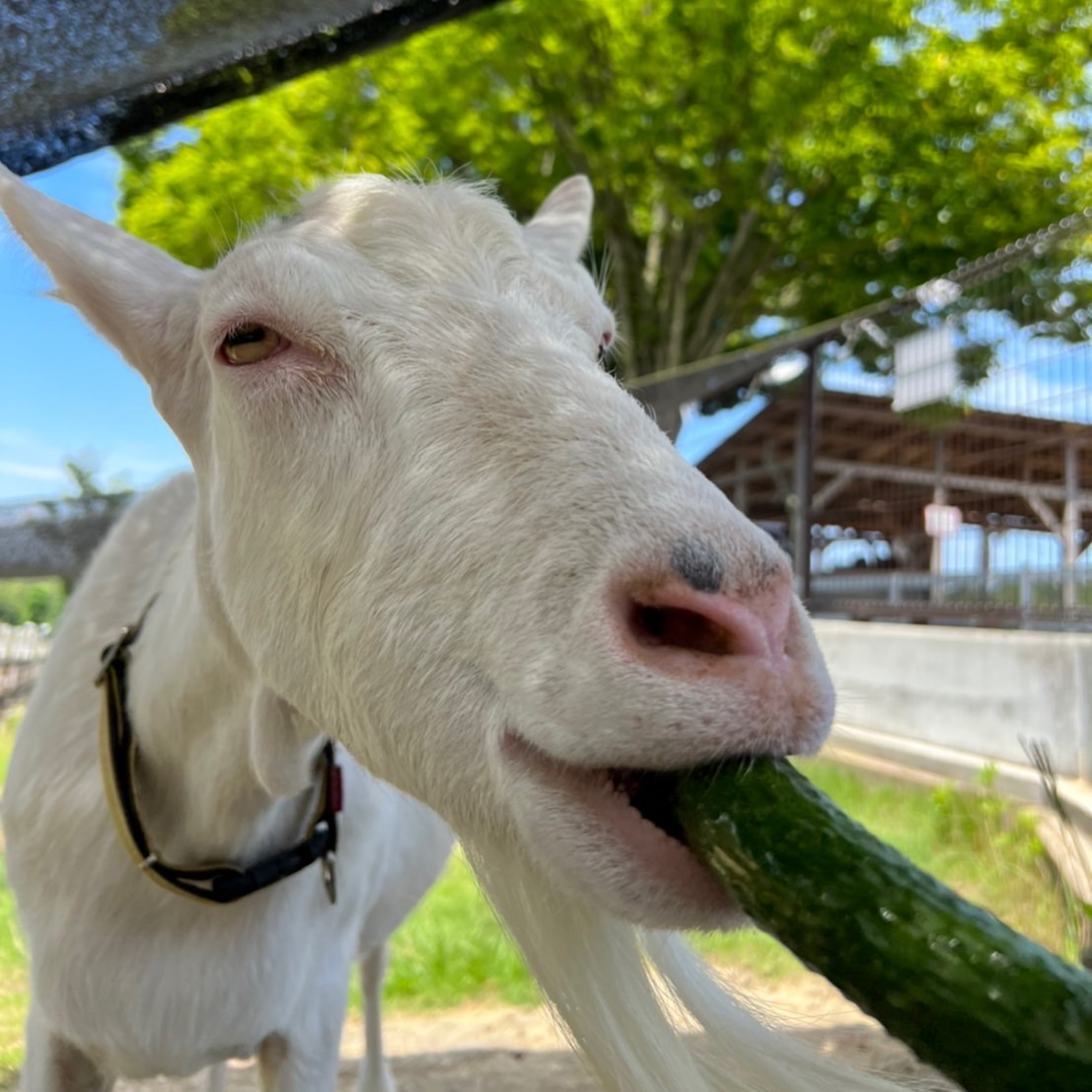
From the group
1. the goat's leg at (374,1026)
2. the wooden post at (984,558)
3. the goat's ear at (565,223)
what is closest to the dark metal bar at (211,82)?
the goat's ear at (565,223)

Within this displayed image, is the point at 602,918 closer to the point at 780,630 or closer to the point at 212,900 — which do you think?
the point at 780,630

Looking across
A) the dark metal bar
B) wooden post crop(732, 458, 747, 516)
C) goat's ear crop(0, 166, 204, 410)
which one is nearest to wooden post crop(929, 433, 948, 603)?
wooden post crop(732, 458, 747, 516)

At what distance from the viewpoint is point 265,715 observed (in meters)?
1.72

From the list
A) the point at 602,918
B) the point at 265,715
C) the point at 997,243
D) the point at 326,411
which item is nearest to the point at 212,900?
the point at 265,715

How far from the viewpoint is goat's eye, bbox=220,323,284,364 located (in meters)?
1.57

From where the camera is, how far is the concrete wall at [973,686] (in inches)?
206

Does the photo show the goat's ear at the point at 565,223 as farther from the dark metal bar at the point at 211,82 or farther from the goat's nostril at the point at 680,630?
the goat's nostril at the point at 680,630

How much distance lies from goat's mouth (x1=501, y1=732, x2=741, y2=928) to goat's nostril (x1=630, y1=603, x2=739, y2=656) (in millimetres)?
152

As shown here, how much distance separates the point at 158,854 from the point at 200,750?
0.70 ft

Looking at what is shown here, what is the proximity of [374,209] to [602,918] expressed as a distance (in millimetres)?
1189

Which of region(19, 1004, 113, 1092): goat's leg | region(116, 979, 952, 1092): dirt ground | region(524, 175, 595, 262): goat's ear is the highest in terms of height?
region(524, 175, 595, 262): goat's ear

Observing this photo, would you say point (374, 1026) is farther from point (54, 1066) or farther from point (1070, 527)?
point (1070, 527)

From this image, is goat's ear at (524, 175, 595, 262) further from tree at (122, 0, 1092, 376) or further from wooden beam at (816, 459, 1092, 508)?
tree at (122, 0, 1092, 376)

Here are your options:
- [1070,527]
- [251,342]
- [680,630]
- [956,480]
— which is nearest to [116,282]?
[251,342]
